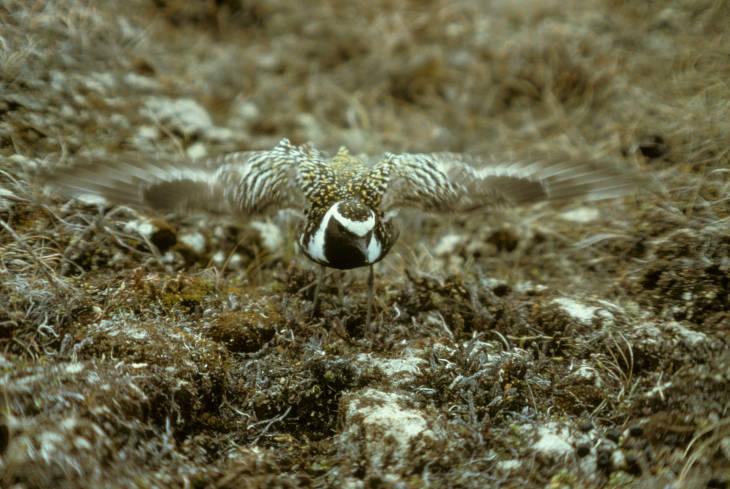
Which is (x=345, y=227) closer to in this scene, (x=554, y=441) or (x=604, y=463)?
(x=554, y=441)

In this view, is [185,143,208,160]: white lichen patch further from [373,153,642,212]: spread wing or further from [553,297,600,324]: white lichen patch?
[553,297,600,324]: white lichen patch

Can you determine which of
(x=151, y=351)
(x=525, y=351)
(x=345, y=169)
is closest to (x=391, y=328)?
(x=525, y=351)

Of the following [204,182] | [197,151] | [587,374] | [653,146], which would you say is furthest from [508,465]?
[197,151]

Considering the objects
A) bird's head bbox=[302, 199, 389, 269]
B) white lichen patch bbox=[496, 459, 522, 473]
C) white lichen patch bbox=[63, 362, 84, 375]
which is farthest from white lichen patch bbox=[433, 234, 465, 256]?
white lichen patch bbox=[63, 362, 84, 375]

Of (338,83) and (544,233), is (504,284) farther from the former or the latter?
(338,83)

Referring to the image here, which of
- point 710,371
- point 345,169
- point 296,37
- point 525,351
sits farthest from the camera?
point 296,37

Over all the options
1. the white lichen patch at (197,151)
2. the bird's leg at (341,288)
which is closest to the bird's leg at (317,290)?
the bird's leg at (341,288)

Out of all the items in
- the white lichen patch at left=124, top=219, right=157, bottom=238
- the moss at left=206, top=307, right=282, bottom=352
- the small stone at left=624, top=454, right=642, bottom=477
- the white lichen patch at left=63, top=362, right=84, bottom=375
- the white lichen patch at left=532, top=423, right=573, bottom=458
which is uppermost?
the white lichen patch at left=124, top=219, right=157, bottom=238
